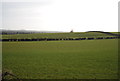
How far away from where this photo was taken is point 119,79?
7203 millimetres

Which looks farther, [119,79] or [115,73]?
[115,73]

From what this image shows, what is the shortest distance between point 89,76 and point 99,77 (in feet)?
1.65

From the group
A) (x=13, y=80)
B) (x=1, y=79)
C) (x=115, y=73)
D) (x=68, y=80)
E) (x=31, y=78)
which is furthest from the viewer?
(x=115, y=73)

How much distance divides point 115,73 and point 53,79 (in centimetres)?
350

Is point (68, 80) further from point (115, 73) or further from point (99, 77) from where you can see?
point (115, 73)

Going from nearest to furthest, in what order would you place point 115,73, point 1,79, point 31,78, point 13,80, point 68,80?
point 1,79, point 13,80, point 68,80, point 31,78, point 115,73

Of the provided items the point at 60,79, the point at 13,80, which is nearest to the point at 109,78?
the point at 60,79

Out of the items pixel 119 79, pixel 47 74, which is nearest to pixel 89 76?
pixel 119 79

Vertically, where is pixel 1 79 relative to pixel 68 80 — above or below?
above

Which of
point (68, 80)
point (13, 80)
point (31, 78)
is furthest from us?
point (31, 78)

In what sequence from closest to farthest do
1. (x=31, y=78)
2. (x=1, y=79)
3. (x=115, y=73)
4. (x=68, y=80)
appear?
(x=1, y=79) < (x=68, y=80) < (x=31, y=78) < (x=115, y=73)

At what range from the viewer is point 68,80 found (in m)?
7.00

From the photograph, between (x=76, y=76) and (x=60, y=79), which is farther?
(x=76, y=76)

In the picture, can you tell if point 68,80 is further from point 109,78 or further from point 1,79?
Answer: point 1,79
